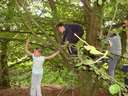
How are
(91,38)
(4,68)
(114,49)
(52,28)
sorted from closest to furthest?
(52,28), (91,38), (114,49), (4,68)

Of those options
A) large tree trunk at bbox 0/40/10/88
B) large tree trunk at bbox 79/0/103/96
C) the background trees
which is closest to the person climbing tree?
the background trees

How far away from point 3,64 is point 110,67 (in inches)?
177

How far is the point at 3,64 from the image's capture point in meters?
12.2

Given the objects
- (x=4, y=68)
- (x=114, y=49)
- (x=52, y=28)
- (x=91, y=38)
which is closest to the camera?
(x=52, y=28)

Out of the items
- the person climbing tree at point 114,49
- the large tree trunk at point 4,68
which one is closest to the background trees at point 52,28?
the large tree trunk at point 4,68

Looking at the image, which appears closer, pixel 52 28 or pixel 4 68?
pixel 52 28

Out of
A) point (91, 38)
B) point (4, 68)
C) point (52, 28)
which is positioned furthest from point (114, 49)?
point (4, 68)

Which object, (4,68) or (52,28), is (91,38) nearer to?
(52,28)

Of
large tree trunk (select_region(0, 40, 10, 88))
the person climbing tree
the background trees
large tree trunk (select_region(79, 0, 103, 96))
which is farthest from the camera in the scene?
large tree trunk (select_region(0, 40, 10, 88))

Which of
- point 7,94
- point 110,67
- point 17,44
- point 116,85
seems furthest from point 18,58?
point 116,85

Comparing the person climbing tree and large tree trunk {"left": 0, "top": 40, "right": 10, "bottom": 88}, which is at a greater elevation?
the person climbing tree

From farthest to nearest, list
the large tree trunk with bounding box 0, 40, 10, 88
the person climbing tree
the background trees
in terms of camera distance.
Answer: the large tree trunk with bounding box 0, 40, 10, 88, the person climbing tree, the background trees

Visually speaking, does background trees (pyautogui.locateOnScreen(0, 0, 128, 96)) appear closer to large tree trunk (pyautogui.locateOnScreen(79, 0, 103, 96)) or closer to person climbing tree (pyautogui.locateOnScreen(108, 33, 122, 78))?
large tree trunk (pyautogui.locateOnScreen(79, 0, 103, 96))

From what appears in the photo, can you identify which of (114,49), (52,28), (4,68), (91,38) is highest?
(52,28)
